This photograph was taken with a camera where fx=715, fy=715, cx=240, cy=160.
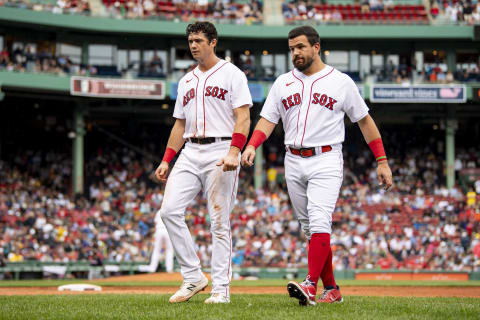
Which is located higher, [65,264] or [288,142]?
[288,142]

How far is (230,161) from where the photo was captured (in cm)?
604

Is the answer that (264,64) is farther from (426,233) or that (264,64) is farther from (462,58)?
(426,233)

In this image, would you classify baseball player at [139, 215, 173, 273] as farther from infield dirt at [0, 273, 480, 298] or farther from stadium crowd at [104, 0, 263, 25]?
stadium crowd at [104, 0, 263, 25]

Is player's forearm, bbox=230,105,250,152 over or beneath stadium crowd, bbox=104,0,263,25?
beneath

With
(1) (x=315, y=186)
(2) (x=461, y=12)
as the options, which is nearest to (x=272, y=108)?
(1) (x=315, y=186)

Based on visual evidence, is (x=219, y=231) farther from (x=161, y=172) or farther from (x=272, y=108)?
(x=272, y=108)

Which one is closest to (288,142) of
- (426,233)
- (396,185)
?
(426,233)

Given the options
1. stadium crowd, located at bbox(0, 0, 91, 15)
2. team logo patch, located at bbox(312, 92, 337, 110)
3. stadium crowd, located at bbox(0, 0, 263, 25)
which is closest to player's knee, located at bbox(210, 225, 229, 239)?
team logo patch, located at bbox(312, 92, 337, 110)

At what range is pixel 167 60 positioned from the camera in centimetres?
3144

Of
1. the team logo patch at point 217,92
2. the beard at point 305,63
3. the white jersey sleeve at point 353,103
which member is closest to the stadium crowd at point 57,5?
the team logo patch at point 217,92

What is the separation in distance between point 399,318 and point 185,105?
9.29 ft

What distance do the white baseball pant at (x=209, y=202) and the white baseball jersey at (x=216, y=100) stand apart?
14 centimetres

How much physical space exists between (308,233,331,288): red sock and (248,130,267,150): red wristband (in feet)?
3.08

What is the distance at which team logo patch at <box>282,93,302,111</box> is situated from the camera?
639 cm
